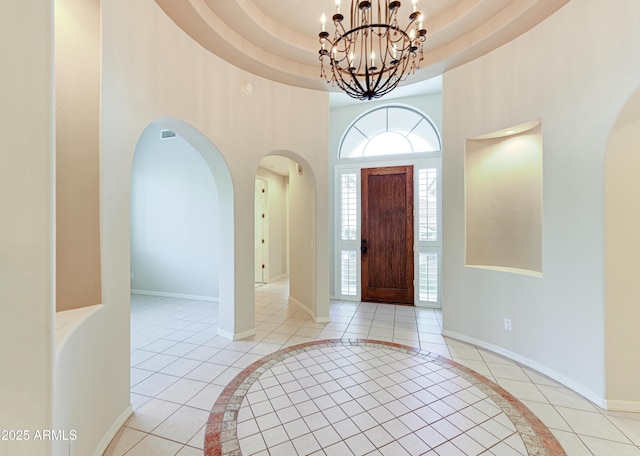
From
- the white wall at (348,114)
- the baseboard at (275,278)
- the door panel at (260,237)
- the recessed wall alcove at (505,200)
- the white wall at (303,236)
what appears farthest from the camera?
the baseboard at (275,278)

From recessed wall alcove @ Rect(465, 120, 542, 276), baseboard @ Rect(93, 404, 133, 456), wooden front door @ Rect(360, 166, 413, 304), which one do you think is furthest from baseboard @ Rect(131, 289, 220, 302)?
recessed wall alcove @ Rect(465, 120, 542, 276)

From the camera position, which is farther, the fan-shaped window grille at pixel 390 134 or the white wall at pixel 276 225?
the white wall at pixel 276 225

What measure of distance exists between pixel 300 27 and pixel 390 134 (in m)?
2.42

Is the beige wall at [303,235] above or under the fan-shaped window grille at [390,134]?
under

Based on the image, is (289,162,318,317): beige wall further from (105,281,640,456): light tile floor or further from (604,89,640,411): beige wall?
(604,89,640,411): beige wall

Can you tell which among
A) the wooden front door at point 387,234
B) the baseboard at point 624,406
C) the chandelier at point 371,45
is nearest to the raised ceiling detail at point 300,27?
the chandelier at point 371,45

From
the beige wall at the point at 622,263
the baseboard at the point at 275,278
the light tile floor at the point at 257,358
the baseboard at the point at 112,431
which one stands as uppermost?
the beige wall at the point at 622,263

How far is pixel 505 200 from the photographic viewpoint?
10.8ft

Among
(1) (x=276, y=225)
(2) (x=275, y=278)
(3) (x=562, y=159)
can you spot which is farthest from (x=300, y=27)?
(2) (x=275, y=278)

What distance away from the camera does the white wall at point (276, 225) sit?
6906 mm

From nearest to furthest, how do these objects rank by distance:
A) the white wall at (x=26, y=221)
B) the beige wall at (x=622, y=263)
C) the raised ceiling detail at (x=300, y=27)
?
the white wall at (x=26, y=221) < the beige wall at (x=622, y=263) < the raised ceiling detail at (x=300, y=27)

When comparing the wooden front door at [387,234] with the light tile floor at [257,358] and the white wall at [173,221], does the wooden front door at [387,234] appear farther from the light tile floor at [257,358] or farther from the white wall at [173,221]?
the white wall at [173,221]

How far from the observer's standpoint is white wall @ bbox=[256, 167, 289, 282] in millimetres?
6906

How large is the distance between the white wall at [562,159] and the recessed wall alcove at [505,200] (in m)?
0.25
